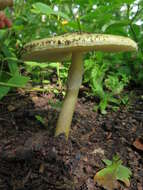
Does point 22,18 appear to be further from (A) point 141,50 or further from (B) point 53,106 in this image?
(A) point 141,50

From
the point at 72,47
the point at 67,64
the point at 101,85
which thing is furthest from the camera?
the point at 67,64

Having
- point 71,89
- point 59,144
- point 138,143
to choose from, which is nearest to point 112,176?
point 59,144

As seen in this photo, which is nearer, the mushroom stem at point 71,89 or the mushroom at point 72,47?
the mushroom at point 72,47

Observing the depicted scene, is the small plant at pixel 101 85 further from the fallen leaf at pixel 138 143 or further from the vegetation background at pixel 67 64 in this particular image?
the fallen leaf at pixel 138 143

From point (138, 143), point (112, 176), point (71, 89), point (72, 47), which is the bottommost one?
point (112, 176)

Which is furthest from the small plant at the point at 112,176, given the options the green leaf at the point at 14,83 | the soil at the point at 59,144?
the green leaf at the point at 14,83

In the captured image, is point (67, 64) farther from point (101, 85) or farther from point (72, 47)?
point (72, 47)
